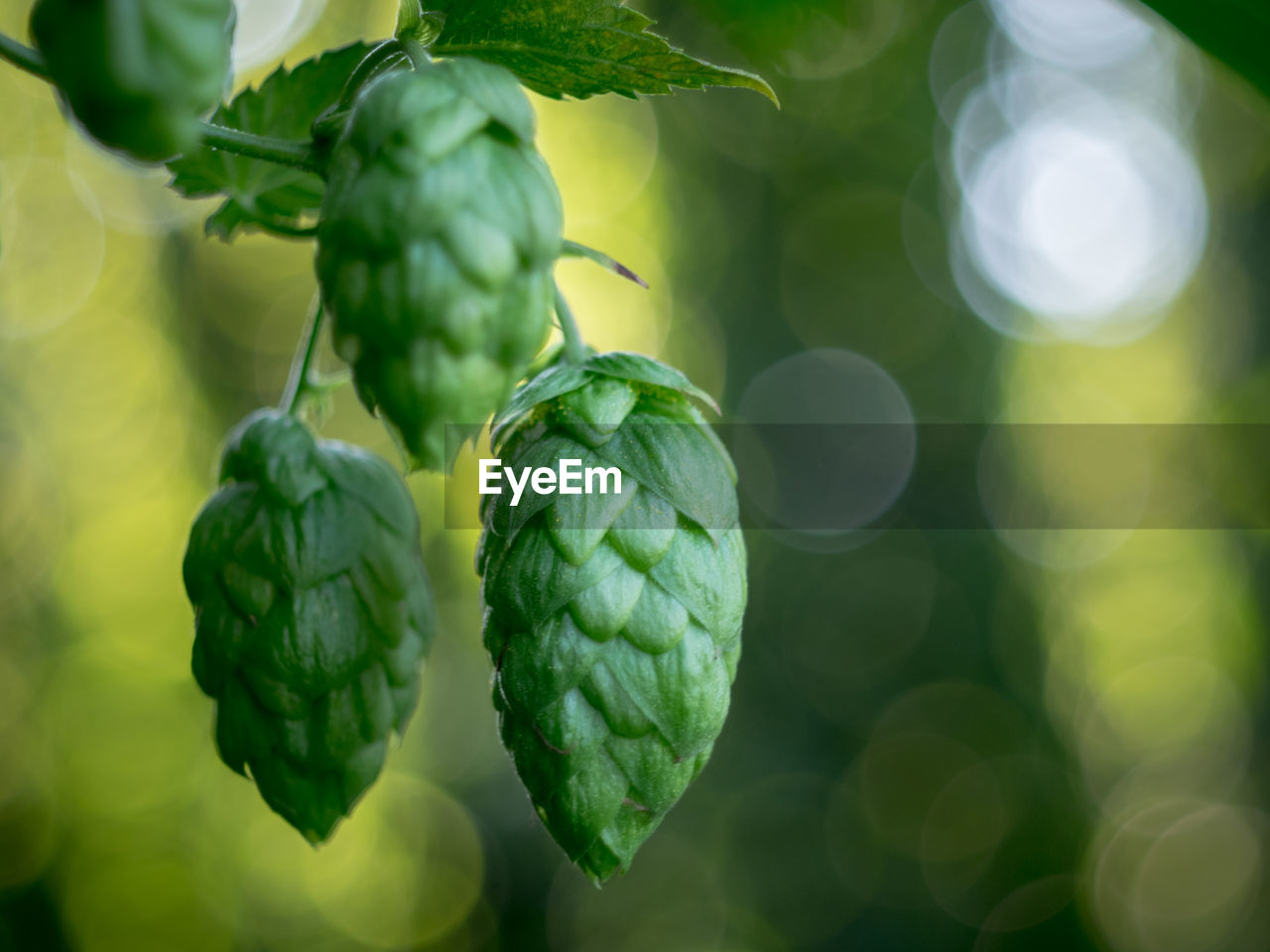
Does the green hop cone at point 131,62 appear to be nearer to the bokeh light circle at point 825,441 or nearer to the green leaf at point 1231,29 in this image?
the green leaf at point 1231,29

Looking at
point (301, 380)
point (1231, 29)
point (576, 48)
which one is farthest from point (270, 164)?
point (1231, 29)

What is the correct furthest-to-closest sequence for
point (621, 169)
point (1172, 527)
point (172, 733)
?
point (1172, 527) < point (172, 733) < point (621, 169)

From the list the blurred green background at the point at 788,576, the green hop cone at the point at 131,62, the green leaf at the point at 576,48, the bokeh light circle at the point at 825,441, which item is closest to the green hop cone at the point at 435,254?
the green hop cone at the point at 131,62

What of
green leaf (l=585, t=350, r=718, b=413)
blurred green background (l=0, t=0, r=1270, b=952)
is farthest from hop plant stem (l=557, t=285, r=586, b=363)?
blurred green background (l=0, t=0, r=1270, b=952)

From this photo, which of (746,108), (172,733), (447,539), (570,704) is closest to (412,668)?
(570,704)

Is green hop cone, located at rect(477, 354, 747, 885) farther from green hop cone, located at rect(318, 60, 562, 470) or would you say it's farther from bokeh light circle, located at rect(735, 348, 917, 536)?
bokeh light circle, located at rect(735, 348, 917, 536)

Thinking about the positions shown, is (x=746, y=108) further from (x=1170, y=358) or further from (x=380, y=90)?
(x=380, y=90)

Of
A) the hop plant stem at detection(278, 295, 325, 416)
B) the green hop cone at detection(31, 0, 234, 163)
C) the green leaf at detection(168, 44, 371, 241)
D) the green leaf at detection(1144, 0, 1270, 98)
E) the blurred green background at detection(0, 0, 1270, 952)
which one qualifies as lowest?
the blurred green background at detection(0, 0, 1270, 952)
